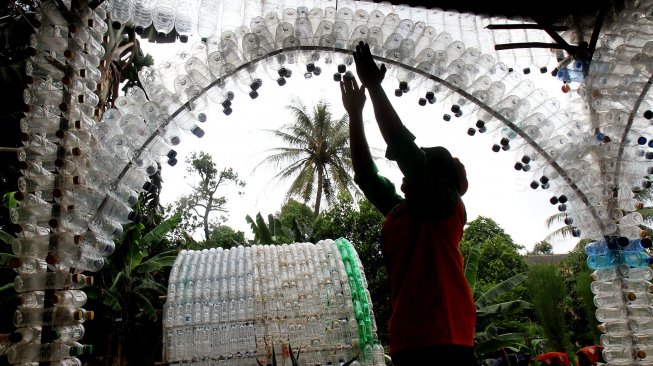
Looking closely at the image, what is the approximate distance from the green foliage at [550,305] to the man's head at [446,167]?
9273 mm

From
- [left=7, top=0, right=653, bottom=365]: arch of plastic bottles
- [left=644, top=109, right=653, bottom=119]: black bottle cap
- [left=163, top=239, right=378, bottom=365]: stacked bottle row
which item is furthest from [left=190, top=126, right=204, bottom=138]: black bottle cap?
[left=163, top=239, right=378, bottom=365]: stacked bottle row

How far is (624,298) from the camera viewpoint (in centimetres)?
334

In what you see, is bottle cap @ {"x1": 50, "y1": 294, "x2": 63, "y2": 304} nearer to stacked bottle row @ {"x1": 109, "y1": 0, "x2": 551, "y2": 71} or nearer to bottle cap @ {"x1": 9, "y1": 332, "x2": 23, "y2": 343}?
bottle cap @ {"x1": 9, "y1": 332, "x2": 23, "y2": 343}

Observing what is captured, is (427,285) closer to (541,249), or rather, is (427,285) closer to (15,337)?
(15,337)

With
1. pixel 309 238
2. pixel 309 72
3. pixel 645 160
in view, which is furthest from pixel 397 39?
pixel 309 238

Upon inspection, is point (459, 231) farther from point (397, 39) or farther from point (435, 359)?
point (397, 39)

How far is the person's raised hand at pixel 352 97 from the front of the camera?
188cm

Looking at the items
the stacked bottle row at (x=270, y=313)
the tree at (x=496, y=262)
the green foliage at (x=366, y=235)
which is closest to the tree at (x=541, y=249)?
the tree at (x=496, y=262)

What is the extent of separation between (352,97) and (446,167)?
0.48 metres

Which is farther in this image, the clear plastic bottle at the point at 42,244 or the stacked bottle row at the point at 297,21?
the stacked bottle row at the point at 297,21

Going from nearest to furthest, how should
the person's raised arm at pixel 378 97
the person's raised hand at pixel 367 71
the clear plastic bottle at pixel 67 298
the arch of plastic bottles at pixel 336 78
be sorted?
the person's raised arm at pixel 378 97 → the person's raised hand at pixel 367 71 → the clear plastic bottle at pixel 67 298 → the arch of plastic bottles at pixel 336 78

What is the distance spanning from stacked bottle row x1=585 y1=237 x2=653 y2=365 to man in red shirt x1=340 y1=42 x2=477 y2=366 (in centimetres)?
228

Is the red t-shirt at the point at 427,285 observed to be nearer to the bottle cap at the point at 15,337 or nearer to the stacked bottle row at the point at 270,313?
the bottle cap at the point at 15,337

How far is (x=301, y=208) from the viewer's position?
56.3 ft
